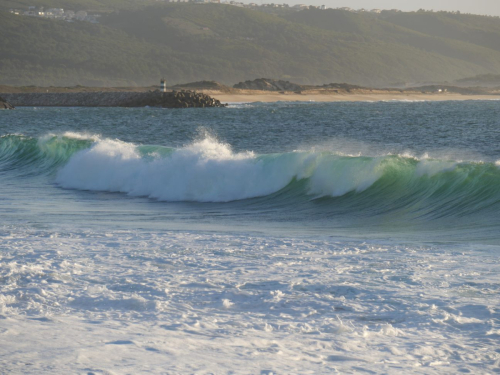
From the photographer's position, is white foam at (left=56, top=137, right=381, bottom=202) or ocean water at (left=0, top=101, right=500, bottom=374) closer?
ocean water at (left=0, top=101, right=500, bottom=374)

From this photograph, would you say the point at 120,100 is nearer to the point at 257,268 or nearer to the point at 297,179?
the point at 297,179

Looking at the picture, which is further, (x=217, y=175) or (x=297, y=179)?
(x=217, y=175)

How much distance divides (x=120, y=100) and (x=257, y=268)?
70.3 meters

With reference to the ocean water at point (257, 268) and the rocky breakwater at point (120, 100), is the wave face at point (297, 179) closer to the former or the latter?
the ocean water at point (257, 268)

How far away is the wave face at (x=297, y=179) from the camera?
1208cm

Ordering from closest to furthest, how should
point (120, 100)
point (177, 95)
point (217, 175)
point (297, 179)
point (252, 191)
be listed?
point (252, 191), point (297, 179), point (217, 175), point (177, 95), point (120, 100)

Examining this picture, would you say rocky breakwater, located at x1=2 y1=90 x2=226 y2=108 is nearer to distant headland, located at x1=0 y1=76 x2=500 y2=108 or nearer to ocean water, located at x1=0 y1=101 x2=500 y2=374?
distant headland, located at x1=0 y1=76 x2=500 y2=108

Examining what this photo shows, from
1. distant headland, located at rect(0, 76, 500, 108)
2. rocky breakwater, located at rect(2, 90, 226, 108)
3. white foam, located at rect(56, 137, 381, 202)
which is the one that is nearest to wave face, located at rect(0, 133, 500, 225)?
white foam, located at rect(56, 137, 381, 202)

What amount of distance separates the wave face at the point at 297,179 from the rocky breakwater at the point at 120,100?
171ft

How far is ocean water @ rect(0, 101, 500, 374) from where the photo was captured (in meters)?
4.60

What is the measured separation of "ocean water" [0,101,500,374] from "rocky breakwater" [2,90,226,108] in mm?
54700

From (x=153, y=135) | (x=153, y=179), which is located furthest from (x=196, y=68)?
(x=153, y=179)

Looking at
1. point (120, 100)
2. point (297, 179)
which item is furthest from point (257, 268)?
point (120, 100)

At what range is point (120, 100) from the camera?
246 ft
